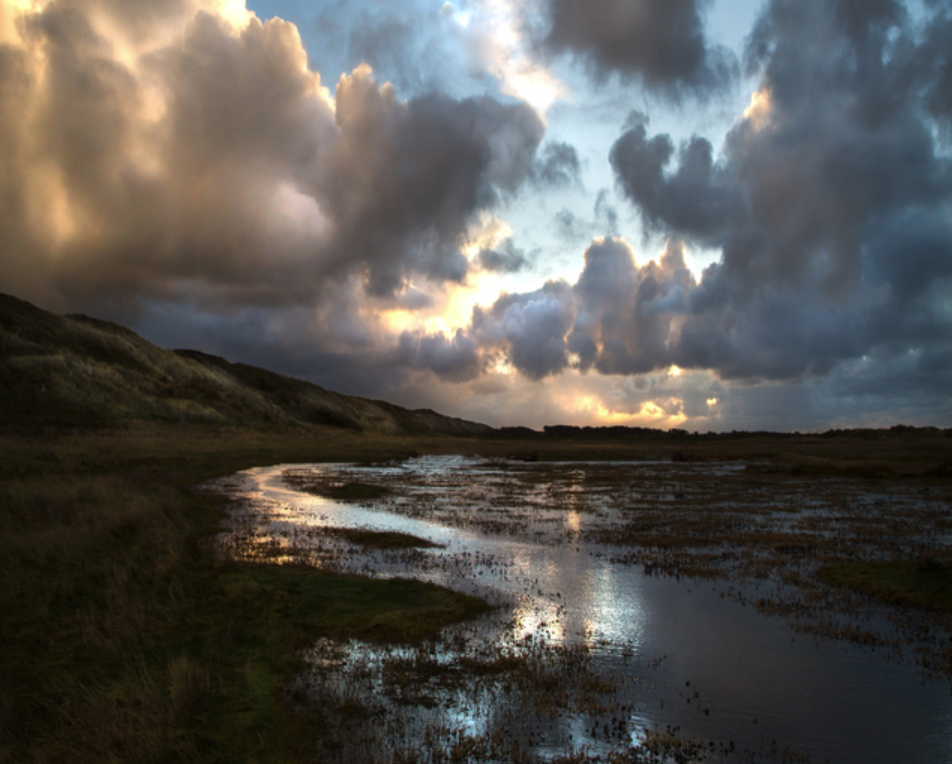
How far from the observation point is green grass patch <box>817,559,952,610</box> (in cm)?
1520

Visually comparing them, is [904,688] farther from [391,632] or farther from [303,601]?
[303,601]

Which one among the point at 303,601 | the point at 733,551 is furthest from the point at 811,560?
the point at 303,601

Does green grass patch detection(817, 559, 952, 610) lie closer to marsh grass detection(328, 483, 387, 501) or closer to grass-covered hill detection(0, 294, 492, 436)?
marsh grass detection(328, 483, 387, 501)

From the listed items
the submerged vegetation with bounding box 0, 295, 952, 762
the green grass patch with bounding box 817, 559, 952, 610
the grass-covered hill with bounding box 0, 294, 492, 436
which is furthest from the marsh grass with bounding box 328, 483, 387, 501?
the grass-covered hill with bounding box 0, 294, 492, 436

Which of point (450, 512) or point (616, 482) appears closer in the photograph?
point (450, 512)

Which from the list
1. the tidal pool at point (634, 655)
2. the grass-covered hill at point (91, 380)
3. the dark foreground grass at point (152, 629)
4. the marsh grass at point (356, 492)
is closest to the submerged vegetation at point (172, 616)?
the dark foreground grass at point (152, 629)

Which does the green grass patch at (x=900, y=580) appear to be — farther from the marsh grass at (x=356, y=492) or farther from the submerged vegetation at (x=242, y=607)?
the marsh grass at (x=356, y=492)

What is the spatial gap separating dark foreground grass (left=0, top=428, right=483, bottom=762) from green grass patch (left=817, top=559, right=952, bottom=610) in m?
11.8

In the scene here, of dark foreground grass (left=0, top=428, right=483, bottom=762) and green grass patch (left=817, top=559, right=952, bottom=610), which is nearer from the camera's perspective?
dark foreground grass (left=0, top=428, right=483, bottom=762)

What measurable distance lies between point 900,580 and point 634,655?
34.2ft

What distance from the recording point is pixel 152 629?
11.7 m

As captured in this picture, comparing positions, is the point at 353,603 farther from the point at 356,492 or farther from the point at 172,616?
the point at 356,492

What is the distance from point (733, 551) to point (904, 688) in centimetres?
1242

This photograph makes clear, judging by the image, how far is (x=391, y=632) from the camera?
12797 mm
